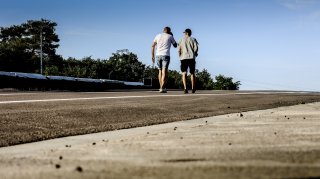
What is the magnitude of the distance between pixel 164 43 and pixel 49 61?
73703 millimetres

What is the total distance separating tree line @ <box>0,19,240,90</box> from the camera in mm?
75438

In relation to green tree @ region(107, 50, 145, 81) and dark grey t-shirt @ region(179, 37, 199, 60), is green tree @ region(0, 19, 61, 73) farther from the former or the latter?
dark grey t-shirt @ region(179, 37, 199, 60)

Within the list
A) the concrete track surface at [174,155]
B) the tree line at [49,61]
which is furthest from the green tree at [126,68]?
the concrete track surface at [174,155]

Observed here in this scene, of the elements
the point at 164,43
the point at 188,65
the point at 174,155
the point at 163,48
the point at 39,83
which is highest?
the point at 164,43

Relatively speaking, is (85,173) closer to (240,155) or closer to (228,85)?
(240,155)

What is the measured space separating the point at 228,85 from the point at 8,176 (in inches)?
2304

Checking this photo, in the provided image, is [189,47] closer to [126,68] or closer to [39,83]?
[39,83]

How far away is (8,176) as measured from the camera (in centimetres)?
229

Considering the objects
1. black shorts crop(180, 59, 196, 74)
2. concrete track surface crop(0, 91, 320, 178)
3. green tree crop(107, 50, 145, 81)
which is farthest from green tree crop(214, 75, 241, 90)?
concrete track surface crop(0, 91, 320, 178)

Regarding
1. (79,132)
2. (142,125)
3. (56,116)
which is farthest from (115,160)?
(56,116)

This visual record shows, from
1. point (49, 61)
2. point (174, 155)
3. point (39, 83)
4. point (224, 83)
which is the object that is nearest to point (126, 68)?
point (49, 61)

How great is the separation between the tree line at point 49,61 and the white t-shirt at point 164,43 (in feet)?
166

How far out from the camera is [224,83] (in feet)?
202

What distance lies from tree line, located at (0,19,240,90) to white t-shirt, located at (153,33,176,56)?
50.7 m
